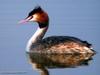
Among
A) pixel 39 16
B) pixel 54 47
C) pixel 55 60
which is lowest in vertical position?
pixel 55 60

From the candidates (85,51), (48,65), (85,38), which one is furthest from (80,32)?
(48,65)

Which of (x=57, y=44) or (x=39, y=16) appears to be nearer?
(x=57, y=44)

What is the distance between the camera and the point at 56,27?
21.9 meters

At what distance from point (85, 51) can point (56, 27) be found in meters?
3.46

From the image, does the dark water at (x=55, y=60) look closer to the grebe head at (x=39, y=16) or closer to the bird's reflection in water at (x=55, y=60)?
the bird's reflection in water at (x=55, y=60)

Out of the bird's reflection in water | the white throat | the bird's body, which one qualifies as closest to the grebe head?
the bird's body

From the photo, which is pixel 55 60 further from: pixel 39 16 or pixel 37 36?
pixel 39 16

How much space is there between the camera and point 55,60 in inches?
695

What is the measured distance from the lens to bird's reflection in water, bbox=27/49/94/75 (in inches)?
662

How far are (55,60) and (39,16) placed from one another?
227 cm

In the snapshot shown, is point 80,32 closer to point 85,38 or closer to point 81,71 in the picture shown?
point 85,38

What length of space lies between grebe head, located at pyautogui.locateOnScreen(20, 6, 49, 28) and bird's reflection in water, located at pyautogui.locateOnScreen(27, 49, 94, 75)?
1105 mm

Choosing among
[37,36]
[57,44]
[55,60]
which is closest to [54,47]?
[57,44]

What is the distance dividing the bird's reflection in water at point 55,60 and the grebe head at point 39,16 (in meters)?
1.11
